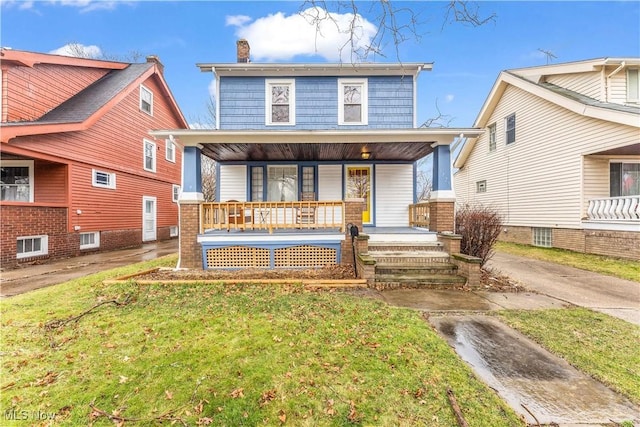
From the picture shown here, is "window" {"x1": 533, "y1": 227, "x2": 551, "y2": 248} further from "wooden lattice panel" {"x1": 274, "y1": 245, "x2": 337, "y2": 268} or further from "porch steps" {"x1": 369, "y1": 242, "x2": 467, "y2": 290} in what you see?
"wooden lattice panel" {"x1": 274, "y1": 245, "x2": 337, "y2": 268}

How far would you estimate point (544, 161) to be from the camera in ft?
37.6

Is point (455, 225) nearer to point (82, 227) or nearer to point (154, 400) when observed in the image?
point (154, 400)

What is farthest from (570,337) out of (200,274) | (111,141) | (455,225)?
(111,141)

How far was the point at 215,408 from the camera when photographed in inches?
85.2

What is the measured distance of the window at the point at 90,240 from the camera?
1058 cm

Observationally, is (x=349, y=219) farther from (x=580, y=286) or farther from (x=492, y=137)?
(x=492, y=137)

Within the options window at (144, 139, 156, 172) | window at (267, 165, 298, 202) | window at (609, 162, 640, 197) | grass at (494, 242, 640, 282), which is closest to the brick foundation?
grass at (494, 242, 640, 282)

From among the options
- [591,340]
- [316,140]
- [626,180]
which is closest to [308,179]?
[316,140]

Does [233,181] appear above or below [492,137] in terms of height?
below

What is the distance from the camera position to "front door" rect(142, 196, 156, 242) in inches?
550

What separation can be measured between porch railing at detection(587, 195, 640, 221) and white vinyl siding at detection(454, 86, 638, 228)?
354mm

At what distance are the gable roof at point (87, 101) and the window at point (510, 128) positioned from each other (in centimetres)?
1808

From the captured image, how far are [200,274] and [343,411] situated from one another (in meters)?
5.47

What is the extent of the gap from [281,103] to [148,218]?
31.9 ft
